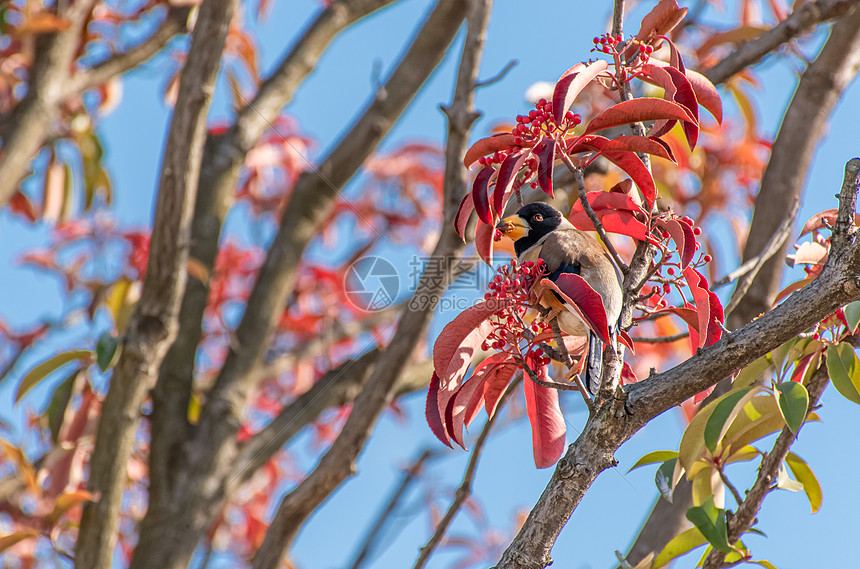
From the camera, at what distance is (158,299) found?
1.86 m

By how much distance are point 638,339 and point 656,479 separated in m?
0.39

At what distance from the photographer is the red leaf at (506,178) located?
0.91 meters

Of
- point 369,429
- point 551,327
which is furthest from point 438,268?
point 551,327

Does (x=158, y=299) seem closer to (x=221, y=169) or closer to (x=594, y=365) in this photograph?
(x=221, y=169)

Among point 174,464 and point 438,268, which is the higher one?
point 438,268

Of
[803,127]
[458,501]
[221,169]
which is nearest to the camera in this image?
[458,501]

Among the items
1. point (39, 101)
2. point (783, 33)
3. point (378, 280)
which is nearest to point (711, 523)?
point (378, 280)

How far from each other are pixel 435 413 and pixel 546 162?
1.21 feet

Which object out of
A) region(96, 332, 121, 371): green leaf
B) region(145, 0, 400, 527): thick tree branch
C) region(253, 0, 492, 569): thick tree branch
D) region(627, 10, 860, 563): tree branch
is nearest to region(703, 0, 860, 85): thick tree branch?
region(627, 10, 860, 563): tree branch

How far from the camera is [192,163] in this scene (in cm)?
177

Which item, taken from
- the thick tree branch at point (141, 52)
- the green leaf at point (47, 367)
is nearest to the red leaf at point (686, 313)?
the green leaf at point (47, 367)

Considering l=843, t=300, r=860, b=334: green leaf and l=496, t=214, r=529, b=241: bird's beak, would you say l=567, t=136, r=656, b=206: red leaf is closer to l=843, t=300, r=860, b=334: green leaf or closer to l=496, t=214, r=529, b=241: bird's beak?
l=843, t=300, r=860, b=334: green leaf

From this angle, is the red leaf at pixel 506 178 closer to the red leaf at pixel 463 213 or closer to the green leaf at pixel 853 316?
the red leaf at pixel 463 213

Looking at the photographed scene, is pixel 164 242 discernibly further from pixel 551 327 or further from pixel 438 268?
pixel 551 327
